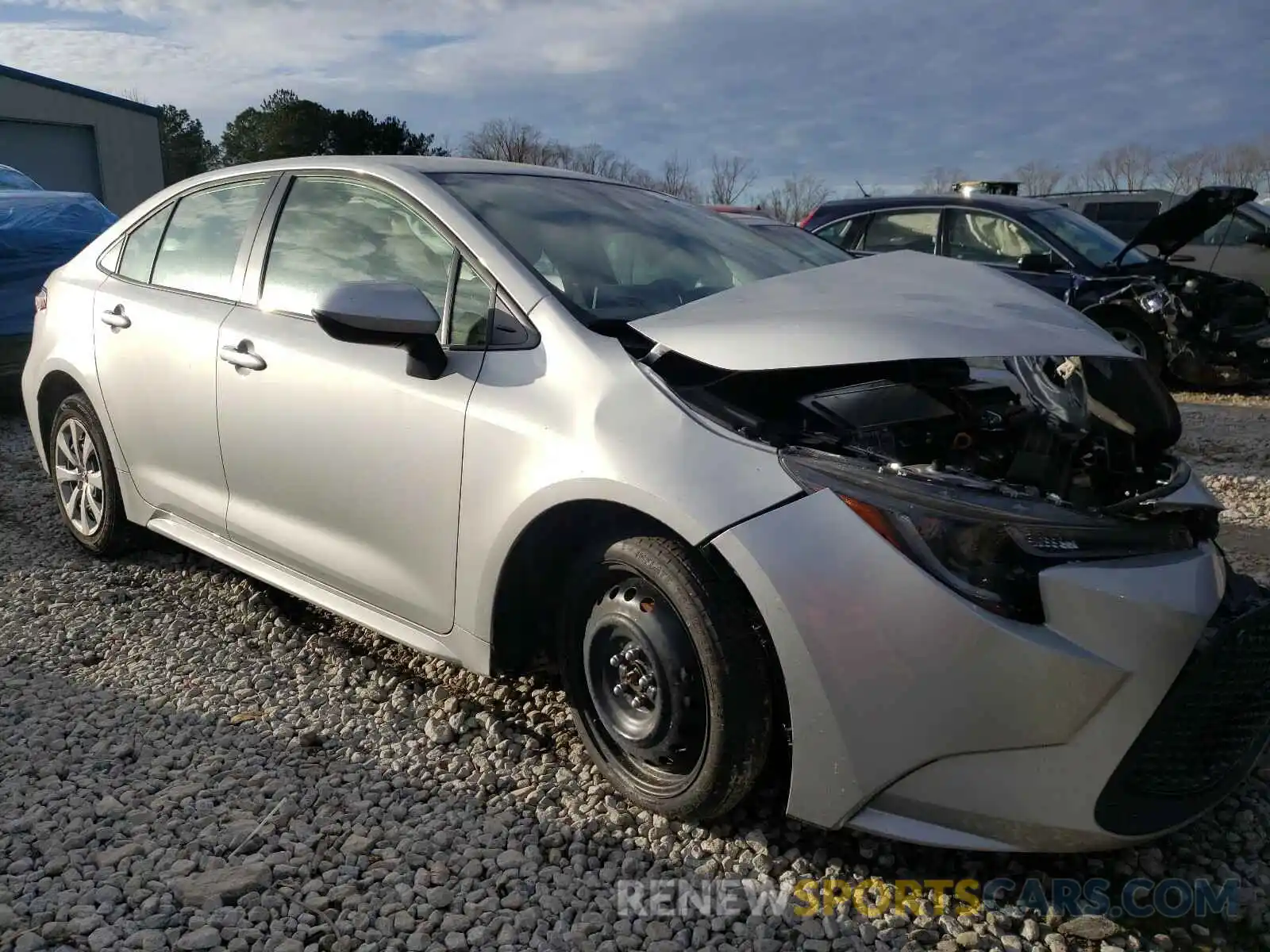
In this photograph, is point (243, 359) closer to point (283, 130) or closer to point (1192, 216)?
point (1192, 216)

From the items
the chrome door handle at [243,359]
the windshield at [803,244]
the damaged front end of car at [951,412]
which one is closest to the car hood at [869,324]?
the damaged front end of car at [951,412]

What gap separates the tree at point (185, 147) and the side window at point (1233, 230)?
29809 millimetres

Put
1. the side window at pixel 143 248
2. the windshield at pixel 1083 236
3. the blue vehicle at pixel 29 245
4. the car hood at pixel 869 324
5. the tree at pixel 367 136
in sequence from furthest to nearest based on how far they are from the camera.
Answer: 1. the tree at pixel 367 136
2. the windshield at pixel 1083 236
3. the blue vehicle at pixel 29 245
4. the side window at pixel 143 248
5. the car hood at pixel 869 324

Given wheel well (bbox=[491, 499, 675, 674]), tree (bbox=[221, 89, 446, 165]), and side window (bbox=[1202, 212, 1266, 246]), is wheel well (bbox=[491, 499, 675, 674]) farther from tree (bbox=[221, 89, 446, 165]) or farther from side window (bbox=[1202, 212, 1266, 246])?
tree (bbox=[221, 89, 446, 165])

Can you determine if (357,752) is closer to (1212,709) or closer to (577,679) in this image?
(577,679)

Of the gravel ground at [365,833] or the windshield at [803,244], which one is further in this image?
the windshield at [803,244]

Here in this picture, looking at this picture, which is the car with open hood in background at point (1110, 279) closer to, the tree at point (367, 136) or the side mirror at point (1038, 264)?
the side mirror at point (1038, 264)

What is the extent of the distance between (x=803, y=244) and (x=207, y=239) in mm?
2210

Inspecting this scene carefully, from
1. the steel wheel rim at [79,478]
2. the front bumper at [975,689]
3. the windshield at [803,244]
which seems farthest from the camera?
the steel wheel rim at [79,478]

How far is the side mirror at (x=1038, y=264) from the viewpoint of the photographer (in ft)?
25.2

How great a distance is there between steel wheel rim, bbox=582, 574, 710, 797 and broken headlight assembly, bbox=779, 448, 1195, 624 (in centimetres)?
50

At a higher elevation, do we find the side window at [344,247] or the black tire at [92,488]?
the side window at [344,247]

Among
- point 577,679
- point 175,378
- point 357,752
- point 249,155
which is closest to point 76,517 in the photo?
point 175,378

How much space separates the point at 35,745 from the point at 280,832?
0.91 m
